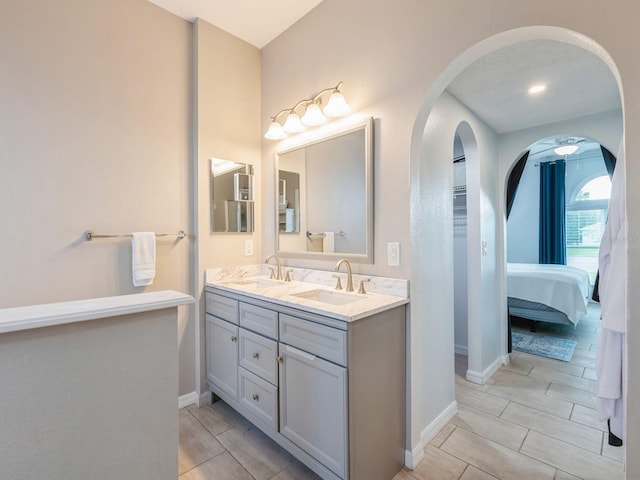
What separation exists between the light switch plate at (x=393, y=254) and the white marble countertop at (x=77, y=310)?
111 cm

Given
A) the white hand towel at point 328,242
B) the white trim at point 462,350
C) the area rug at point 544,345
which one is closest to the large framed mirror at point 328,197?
the white hand towel at point 328,242

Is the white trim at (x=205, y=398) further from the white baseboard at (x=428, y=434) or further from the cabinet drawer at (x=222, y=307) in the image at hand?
the white baseboard at (x=428, y=434)

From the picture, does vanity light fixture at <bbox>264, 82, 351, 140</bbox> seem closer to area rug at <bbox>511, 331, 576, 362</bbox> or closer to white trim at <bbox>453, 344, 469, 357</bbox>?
white trim at <bbox>453, 344, 469, 357</bbox>

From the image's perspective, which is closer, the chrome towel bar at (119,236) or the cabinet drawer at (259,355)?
the cabinet drawer at (259,355)

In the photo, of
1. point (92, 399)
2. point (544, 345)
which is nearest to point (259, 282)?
point (92, 399)

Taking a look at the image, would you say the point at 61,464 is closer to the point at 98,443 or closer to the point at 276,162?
the point at 98,443

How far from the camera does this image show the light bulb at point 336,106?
6.39 feet

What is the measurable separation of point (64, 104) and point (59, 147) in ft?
0.85

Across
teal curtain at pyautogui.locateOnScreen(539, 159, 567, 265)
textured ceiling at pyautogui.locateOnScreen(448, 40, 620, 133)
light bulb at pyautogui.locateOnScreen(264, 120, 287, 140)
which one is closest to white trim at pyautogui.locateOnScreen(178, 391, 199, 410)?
light bulb at pyautogui.locateOnScreen(264, 120, 287, 140)

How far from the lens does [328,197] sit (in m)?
2.22

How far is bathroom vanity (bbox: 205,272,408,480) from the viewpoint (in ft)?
4.64

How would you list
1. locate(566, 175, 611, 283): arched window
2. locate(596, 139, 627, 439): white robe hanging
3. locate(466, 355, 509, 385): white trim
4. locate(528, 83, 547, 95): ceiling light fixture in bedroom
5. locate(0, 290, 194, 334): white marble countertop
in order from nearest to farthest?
1. locate(0, 290, 194, 334): white marble countertop
2. locate(596, 139, 627, 439): white robe hanging
3. locate(528, 83, 547, 95): ceiling light fixture in bedroom
4. locate(466, 355, 509, 385): white trim
5. locate(566, 175, 611, 283): arched window

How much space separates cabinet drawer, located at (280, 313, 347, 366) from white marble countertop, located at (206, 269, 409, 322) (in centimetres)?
7

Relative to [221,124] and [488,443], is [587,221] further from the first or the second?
[221,124]
